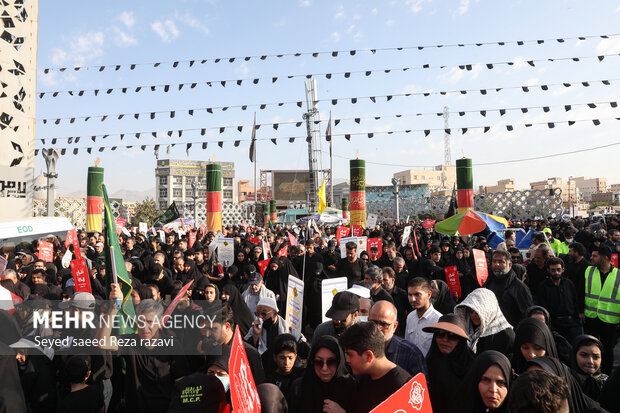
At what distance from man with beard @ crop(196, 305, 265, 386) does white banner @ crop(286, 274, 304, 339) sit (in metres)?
1.27

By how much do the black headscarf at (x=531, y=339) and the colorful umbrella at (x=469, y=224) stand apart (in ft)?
27.2

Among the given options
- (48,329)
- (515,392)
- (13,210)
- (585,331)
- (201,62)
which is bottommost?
(585,331)

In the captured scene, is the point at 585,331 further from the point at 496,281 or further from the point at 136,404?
the point at 136,404

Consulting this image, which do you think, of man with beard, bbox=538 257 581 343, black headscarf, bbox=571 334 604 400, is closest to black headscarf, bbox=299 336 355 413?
black headscarf, bbox=571 334 604 400

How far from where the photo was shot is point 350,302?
12.8 ft

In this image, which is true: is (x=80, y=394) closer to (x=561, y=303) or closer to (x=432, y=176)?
(x=561, y=303)

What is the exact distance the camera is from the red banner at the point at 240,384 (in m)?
2.19

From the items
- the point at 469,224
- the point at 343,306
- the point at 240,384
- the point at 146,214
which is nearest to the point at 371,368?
the point at 240,384

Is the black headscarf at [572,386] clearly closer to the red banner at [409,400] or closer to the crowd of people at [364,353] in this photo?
the crowd of people at [364,353]

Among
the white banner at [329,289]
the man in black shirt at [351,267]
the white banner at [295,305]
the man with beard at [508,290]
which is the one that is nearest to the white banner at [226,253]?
the man in black shirt at [351,267]

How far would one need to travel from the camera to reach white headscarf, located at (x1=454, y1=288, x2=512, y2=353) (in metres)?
3.83

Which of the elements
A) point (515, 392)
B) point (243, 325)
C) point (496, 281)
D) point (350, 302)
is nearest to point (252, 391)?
point (515, 392)

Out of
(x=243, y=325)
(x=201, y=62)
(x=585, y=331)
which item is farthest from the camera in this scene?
(x=201, y=62)

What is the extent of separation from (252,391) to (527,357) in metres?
1.93
